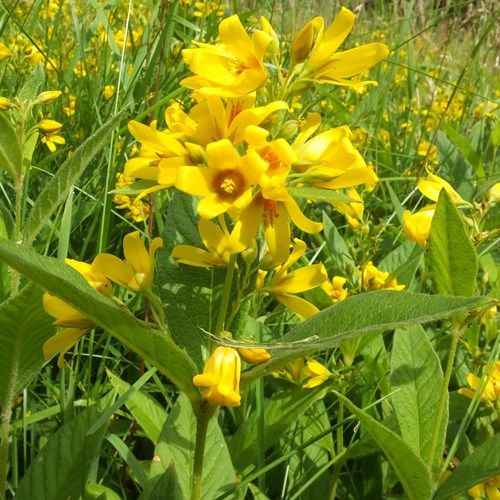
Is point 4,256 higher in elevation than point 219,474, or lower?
higher

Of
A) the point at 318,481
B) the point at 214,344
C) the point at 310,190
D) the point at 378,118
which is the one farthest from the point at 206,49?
the point at 378,118

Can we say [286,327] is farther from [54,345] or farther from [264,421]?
[54,345]

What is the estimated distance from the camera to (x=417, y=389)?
4.31 feet

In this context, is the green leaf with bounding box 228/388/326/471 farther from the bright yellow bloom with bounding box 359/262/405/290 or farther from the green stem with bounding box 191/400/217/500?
the bright yellow bloom with bounding box 359/262/405/290

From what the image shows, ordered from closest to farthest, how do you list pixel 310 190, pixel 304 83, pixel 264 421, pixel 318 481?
pixel 310 190
pixel 304 83
pixel 264 421
pixel 318 481

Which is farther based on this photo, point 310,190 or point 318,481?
point 318,481

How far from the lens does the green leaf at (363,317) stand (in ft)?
2.53

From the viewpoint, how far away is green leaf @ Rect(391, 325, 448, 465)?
126 centimetres

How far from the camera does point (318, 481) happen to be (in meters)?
1.47

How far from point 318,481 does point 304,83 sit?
89 centimetres

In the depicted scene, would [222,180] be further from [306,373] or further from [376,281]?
[376,281]

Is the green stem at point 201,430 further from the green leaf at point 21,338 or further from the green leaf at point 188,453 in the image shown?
the green leaf at point 21,338

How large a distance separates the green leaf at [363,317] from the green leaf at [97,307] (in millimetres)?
88

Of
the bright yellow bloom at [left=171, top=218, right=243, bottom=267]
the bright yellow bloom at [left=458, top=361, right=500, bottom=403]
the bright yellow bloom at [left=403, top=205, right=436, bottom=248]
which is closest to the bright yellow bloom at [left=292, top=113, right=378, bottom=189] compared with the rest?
the bright yellow bloom at [left=171, top=218, right=243, bottom=267]
